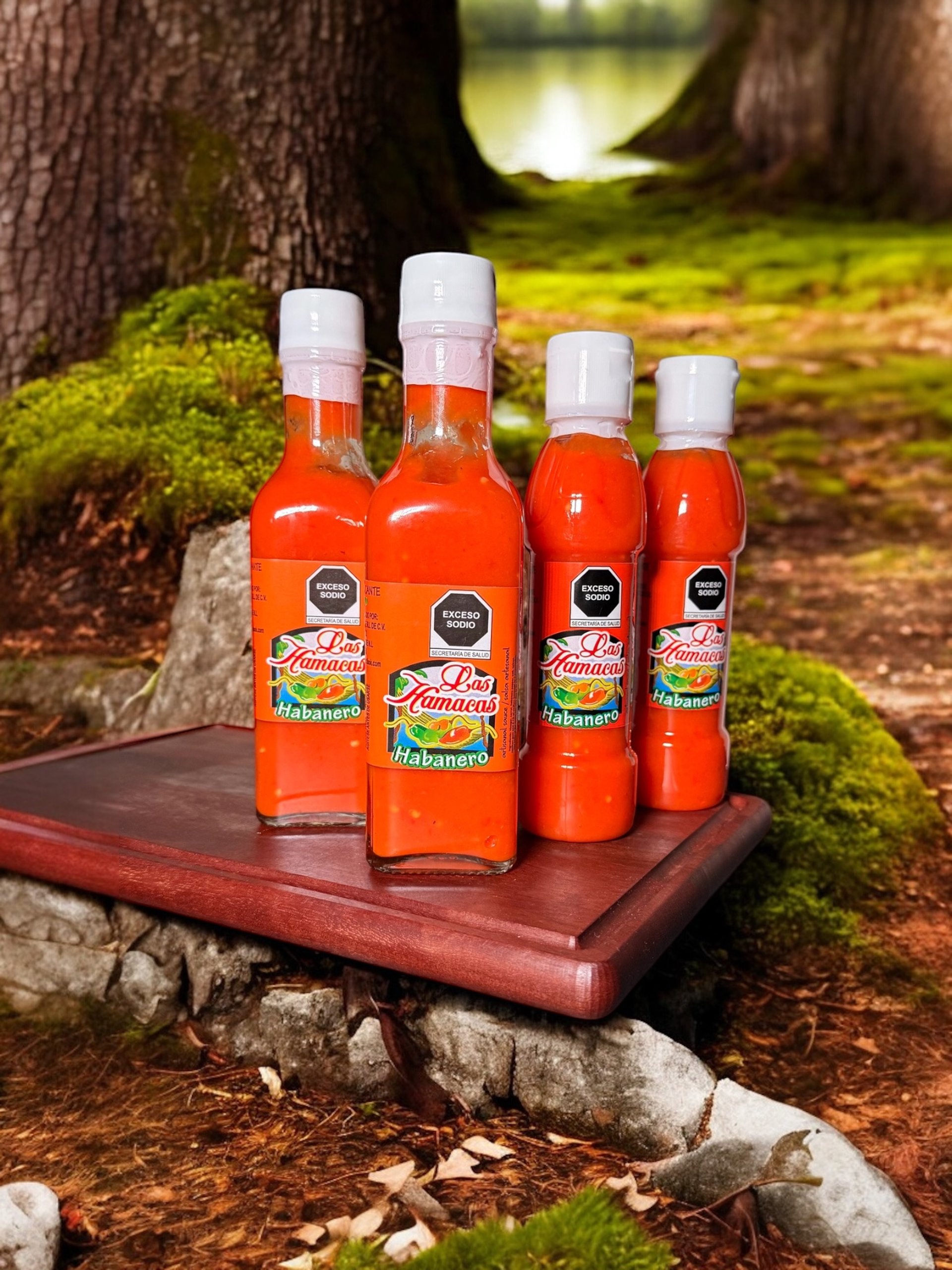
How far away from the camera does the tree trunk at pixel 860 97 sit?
7547 millimetres

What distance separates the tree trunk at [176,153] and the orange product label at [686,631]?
1.72 meters

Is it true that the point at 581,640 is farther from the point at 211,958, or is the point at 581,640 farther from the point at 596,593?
the point at 211,958

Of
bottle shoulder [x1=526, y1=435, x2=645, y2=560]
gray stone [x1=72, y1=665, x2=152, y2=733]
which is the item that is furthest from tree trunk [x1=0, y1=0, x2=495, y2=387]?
bottle shoulder [x1=526, y1=435, x2=645, y2=560]

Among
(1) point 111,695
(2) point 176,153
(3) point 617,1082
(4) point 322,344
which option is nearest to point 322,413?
(4) point 322,344

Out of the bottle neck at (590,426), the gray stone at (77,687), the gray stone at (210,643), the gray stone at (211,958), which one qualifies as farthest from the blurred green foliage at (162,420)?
the bottle neck at (590,426)

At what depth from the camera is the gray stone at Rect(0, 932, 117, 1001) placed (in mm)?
1622

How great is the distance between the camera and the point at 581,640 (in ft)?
4.58

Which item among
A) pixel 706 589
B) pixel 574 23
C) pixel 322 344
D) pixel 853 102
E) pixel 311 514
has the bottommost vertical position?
pixel 706 589

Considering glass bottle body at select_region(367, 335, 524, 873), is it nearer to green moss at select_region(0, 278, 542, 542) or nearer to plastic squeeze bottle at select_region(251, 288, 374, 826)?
plastic squeeze bottle at select_region(251, 288, 374, 826)

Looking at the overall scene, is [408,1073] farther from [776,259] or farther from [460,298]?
[776,259]

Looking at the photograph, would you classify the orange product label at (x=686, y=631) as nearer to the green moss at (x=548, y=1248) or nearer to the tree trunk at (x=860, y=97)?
the green moss at (x=548, y=1248)

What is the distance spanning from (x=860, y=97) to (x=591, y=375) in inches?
329

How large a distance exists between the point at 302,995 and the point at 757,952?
966 millimetres

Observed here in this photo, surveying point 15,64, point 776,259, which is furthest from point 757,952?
point 776,259
